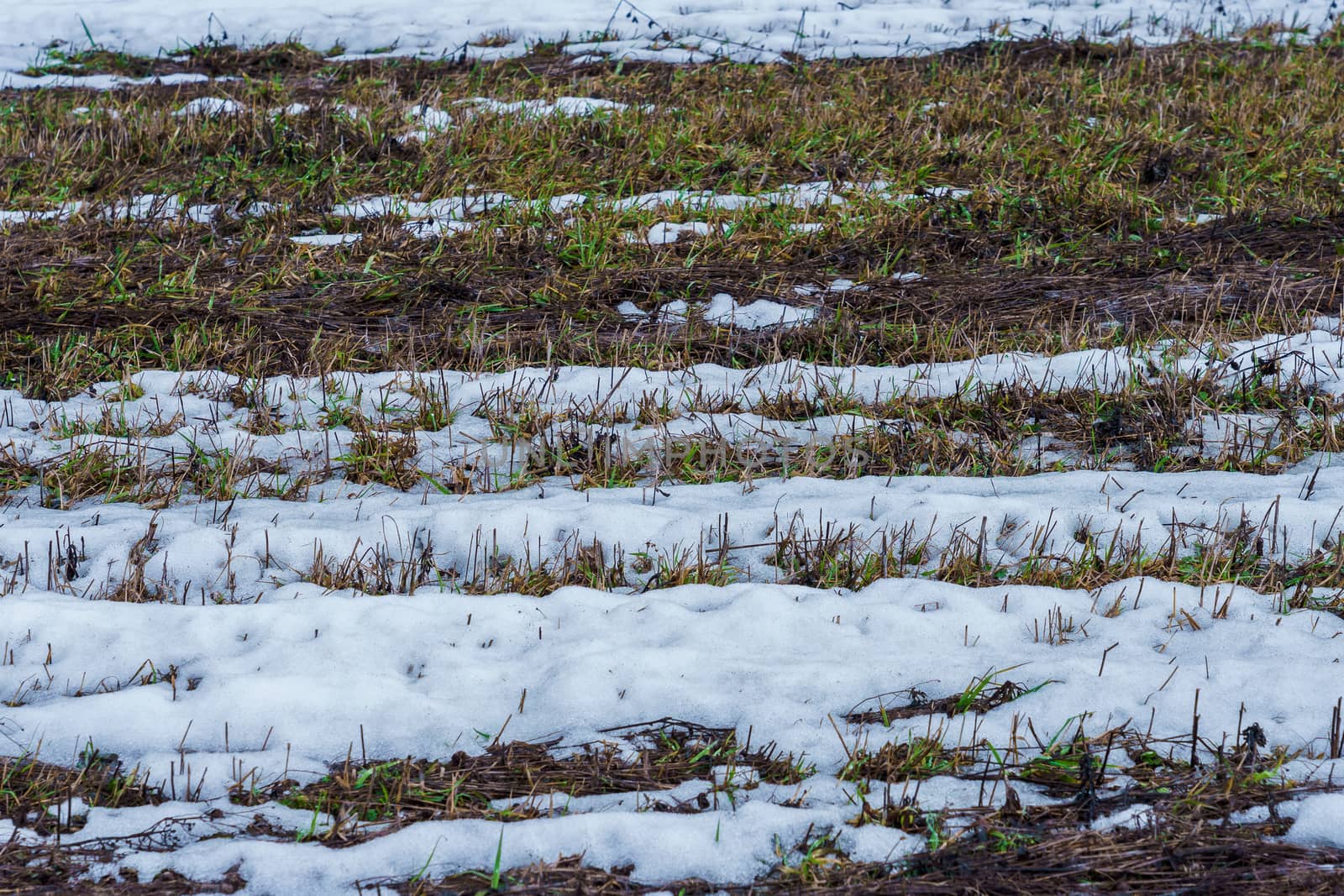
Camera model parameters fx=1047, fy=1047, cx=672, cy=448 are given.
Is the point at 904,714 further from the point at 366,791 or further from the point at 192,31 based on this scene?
the point at 192,31

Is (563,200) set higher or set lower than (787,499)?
higher

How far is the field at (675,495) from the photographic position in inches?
81.0

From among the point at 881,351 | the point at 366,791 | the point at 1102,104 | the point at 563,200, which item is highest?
the point at 1102,104

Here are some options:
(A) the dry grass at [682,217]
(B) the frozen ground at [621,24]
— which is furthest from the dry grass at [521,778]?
(B) the frozen ground at [621,24]

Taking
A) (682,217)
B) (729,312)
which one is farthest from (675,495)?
(682,217)

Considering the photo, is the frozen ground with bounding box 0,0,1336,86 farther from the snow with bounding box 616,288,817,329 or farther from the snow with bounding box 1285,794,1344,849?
the snow with bounding box 1285,794,1344,849

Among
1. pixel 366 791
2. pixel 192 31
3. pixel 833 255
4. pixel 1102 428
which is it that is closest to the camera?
pixel 366 791

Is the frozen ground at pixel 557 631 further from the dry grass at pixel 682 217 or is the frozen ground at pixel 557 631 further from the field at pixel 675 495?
the dry grass at pixel 682 217

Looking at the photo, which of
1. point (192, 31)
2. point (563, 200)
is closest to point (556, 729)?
point (563, 200)

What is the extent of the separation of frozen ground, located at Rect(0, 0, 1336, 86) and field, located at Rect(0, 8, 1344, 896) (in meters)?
2.19

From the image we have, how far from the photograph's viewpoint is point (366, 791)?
2145 mm

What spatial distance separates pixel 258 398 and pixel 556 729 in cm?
234

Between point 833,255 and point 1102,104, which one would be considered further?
point 1102,104

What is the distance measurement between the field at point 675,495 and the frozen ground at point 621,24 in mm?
2186
